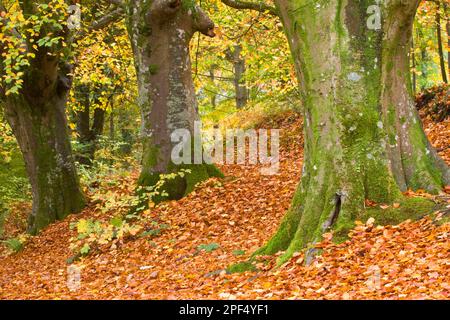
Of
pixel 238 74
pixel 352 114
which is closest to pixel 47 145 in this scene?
pixel 352 114

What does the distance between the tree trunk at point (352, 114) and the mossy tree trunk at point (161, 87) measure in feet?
15.2

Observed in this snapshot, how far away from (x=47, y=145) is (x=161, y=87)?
397cm

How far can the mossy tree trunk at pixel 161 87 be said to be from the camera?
1158cm

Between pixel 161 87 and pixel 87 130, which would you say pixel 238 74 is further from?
pixel 161 87

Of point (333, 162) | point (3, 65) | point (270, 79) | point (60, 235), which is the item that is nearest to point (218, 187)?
point (60, 235)

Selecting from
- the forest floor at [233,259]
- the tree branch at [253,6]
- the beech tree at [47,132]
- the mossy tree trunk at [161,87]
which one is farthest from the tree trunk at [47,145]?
the tree branch at [253,6]

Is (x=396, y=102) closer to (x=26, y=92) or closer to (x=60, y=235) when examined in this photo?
(x=60, y=235)

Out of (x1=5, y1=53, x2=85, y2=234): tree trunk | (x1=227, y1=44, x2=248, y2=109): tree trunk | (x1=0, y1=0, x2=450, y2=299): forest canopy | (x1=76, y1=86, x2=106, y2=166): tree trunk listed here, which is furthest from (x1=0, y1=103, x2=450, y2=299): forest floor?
(x1=227, y1=44, x2=248, y2=109): tree trunk

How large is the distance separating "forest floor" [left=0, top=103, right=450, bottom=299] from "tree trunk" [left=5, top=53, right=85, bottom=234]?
2.11 feet

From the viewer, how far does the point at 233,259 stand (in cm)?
808

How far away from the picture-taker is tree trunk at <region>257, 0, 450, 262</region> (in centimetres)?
695

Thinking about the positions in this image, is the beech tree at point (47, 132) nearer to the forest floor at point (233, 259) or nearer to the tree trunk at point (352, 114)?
the forest floor at point (233, 259)

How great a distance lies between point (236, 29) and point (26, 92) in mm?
6214

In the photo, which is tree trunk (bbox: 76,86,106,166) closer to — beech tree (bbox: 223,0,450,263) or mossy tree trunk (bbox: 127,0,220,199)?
mossy tree trunk (bbox: 127,0,220,199)
